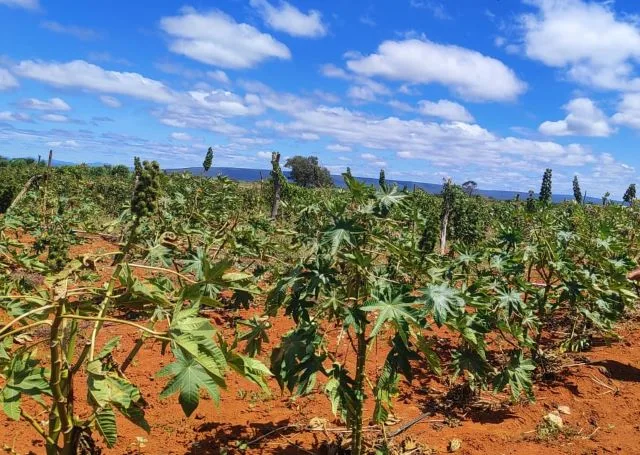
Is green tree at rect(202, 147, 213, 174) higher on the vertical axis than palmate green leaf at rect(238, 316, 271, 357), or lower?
higher

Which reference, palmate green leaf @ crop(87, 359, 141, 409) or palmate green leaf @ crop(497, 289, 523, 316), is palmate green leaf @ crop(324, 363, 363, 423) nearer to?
palmate green leaf @ crop(87, 359, 141, 409)

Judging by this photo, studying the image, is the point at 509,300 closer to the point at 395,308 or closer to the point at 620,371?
the point at 395,308

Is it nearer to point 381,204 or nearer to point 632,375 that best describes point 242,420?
point 381,204

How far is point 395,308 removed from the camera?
8.05 feet

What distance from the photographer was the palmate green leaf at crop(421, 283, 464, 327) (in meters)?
2.49

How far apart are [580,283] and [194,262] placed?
3.72m

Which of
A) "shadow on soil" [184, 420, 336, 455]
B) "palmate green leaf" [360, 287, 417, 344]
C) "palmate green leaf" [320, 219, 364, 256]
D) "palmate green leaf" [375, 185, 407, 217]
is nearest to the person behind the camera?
"palmate green leaf" [360, 287, 417, 344]

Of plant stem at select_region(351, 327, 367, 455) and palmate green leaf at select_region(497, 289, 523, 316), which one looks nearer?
plant stem at select_region(351, 327, 367, 455)

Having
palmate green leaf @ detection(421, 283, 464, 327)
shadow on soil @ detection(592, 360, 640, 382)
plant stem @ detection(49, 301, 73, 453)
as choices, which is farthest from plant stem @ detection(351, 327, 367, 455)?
shadow on soil @ detection(592, 360, 640, 382)

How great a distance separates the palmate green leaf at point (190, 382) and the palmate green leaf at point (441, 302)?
1.27 meters

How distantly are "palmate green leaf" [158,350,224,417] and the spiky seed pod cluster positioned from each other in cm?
66

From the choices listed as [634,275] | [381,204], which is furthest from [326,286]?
[634,275]

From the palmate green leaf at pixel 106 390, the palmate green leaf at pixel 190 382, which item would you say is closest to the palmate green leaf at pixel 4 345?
the palmate green leaf at pixel 106 390

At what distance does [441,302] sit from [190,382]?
4.63ft
